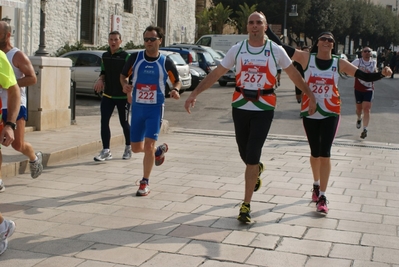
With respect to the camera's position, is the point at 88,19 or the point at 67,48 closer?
the point at 67,48

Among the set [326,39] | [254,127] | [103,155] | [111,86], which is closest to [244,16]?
[111,86]

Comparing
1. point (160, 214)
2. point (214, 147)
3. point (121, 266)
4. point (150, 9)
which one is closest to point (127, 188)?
point (160, 214)

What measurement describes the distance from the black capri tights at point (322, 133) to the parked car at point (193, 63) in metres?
16.8

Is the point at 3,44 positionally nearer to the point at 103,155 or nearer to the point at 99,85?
the point at 99,85

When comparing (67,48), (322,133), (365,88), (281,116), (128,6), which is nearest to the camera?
(322,133)

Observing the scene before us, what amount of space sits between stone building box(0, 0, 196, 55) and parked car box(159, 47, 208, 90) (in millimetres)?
2543

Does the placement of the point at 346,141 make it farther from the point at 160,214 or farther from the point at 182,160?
the point at 160,214

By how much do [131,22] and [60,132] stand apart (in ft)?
79.7

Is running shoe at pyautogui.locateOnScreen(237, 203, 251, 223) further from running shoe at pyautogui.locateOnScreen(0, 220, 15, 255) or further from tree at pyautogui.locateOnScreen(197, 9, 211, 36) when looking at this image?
tree at pyautogui.locateOnScreen(197, 9, 211, 36)

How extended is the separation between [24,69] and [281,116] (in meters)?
10.8

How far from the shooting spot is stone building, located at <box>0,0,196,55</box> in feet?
80.4

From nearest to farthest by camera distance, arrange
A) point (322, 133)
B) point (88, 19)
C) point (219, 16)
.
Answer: point (322, 133) → point (88, 19) → point (219, 16)

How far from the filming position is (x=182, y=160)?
9.79 meters

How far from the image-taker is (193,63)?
25.6 meters
